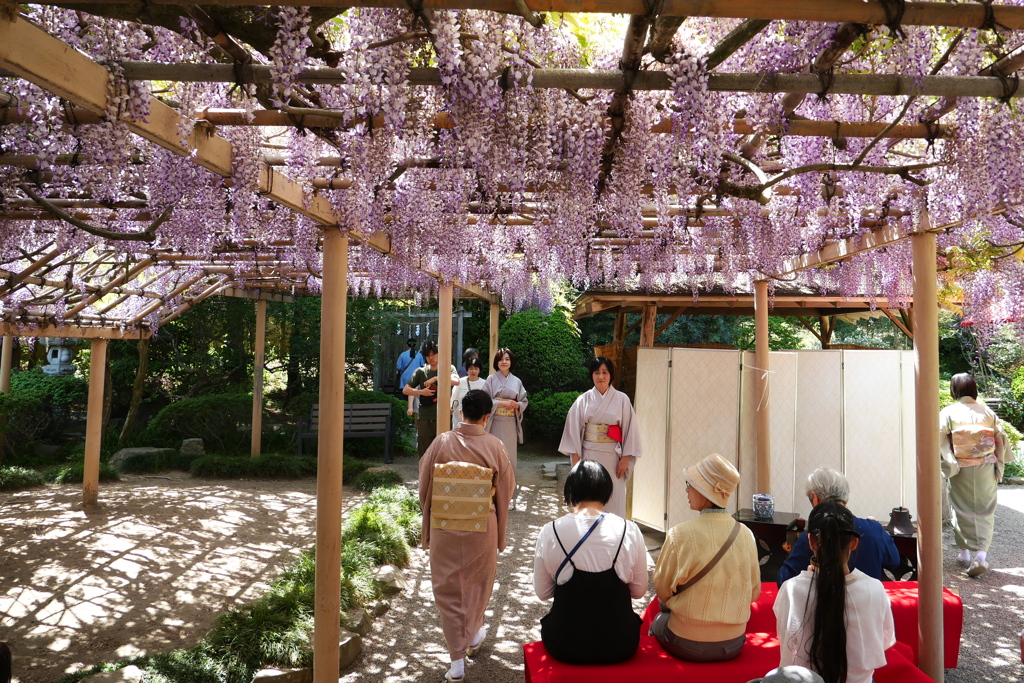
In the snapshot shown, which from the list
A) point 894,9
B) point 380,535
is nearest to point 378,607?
point 380,535

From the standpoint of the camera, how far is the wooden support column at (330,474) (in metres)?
2.78

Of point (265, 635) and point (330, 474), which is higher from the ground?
point (330, 474)

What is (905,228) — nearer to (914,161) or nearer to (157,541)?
(914,161)

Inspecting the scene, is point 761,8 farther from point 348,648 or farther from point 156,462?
point 156,462

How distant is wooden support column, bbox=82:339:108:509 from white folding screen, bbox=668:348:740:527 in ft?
15.6

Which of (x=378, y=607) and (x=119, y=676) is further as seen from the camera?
(x=378, y=607)

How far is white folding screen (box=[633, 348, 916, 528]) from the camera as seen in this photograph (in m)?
5.12

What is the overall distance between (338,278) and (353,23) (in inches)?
51.3

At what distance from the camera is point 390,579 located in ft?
13.5

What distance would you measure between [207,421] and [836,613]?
8.92m

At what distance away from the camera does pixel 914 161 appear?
3.08 metres

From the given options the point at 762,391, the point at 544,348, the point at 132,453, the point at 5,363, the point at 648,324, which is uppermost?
the point at 648,324

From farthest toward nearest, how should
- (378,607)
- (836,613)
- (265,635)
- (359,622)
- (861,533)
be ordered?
(378,607) → (359,622) → (265,635) → (861,533) → (836,613)

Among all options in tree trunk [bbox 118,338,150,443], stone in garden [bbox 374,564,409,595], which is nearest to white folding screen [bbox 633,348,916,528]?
stone in garden [bbox 374,564,409,595]
